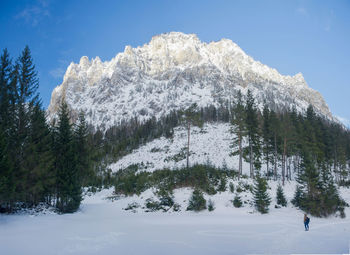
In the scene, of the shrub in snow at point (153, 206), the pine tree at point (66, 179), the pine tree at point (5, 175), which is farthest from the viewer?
the shrub in snow at point (153, 206)

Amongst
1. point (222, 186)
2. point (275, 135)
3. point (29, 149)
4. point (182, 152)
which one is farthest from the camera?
point (182, 152)

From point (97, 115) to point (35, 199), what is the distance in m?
152

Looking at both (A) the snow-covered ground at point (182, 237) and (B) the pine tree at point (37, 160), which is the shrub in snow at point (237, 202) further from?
(B) the pine tree at point (37, 160)

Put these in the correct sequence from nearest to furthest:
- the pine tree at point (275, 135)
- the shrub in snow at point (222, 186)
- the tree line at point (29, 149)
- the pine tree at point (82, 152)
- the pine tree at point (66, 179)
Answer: the tree line at point (29, 149) → the pine tree at point (66, 179) → the shrub in snow at point (222, 186) → the pine tree at point (82, 152) → the pine tree at point (275, 135)

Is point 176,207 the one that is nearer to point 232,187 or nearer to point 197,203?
point 197,203

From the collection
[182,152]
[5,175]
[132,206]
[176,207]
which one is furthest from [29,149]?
[182,152]

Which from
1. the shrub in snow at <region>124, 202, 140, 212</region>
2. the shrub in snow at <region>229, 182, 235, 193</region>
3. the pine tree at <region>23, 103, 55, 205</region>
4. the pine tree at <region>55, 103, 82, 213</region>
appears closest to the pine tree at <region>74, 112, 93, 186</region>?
the pine tree at <region>55, 103, 82, 213</region>

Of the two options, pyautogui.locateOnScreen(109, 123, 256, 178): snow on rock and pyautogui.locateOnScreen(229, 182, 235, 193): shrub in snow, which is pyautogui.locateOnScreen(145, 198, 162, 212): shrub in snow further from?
pyautogui.locateOnScreen(109, 123, 256, 178): snow on rock

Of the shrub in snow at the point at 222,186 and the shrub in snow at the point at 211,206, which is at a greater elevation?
the shrub in snow at the point at 222,186

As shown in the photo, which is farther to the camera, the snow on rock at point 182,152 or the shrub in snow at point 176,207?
the snow on rock at point 182,152

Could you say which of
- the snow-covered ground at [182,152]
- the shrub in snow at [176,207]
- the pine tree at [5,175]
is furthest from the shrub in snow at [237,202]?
the pine tree at [5,175]

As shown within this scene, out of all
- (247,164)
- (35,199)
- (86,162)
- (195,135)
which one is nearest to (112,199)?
(86,162)

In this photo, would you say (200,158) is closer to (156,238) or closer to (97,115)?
(156,238)

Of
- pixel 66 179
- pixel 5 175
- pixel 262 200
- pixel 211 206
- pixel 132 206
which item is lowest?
pixel 132 206
